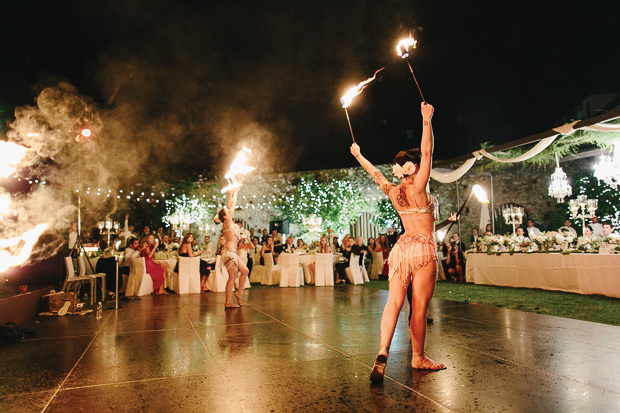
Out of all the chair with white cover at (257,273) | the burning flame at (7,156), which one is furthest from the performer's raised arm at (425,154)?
the chair with white cover at (257,273)

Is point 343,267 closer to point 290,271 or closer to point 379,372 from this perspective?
point 290,271

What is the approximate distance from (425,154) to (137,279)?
9.93m

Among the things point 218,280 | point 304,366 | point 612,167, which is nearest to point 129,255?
point 218,280

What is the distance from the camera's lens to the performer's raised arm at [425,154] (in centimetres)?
331

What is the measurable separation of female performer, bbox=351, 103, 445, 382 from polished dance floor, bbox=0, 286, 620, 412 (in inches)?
14.5

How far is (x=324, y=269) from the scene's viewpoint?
1307 centimetres

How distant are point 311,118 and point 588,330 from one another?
77.0 feet

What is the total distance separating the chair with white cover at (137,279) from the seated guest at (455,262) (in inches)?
382

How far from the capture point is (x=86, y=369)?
3.82 metres

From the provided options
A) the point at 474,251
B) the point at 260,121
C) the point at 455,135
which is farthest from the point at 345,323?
the point at 455,135

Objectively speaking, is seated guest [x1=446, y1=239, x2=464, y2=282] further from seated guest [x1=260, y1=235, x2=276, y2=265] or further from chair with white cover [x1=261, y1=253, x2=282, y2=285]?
seated guest [x1=260, y1=235, x2=276, y2=265]

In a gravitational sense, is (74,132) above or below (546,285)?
above

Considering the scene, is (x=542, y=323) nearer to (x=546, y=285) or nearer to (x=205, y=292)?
(x=546, y=285)

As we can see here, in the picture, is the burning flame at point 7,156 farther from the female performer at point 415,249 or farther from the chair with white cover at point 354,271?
the chair with white cover at point 354,271
